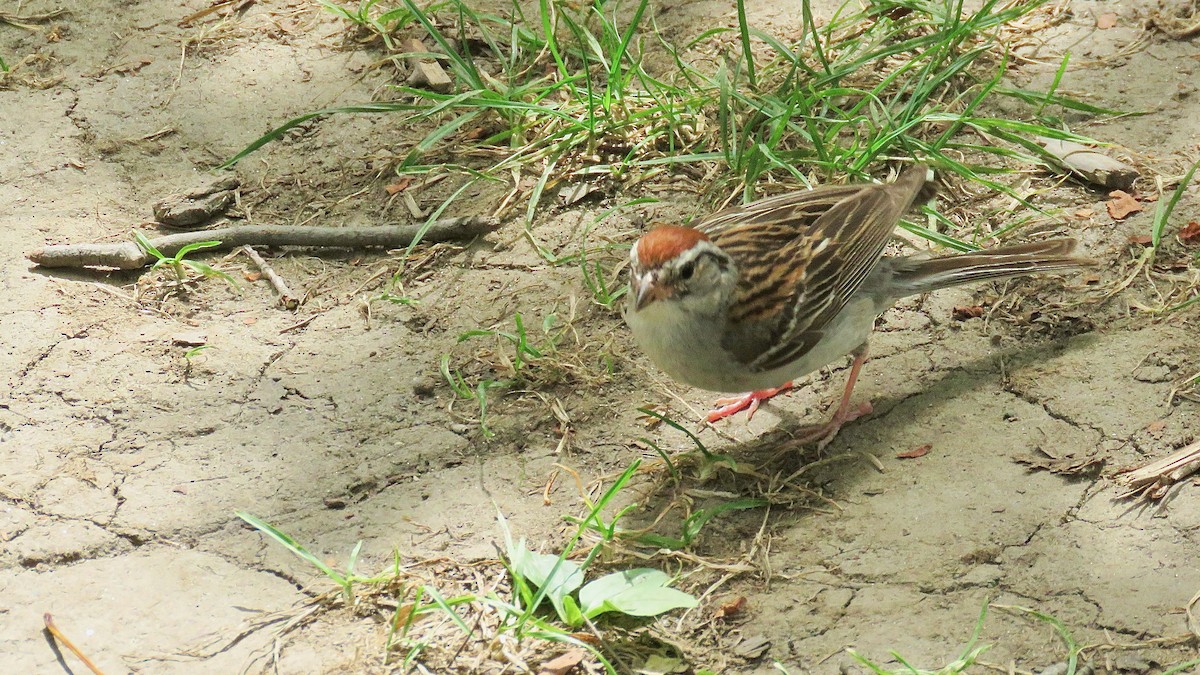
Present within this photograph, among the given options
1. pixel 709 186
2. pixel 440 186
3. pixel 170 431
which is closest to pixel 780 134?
pixel 709 186

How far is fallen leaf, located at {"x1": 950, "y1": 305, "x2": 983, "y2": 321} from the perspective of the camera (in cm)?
527

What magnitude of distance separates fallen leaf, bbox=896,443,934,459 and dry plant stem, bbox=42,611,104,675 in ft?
9.77

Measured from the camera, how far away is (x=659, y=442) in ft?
15.9

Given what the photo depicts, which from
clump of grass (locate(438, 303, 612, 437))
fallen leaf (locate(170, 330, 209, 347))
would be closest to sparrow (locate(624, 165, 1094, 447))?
clump of grass (locate(438, 303, 612, 437))

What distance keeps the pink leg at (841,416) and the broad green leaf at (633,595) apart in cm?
102

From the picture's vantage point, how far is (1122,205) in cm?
561

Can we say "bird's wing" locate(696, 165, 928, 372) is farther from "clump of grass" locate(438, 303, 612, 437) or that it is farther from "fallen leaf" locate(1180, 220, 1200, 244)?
"fallen leaf" locate(1180, 220, 1200, 244)

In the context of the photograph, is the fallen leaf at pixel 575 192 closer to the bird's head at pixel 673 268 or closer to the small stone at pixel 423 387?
the small stone at pixel 423 387

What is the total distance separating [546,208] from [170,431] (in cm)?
212

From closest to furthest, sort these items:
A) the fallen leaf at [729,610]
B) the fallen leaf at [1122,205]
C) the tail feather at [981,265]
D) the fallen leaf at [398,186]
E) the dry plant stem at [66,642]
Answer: the dry plant stem at [66,642]
the fallen leaf at [729,610]
the tail feather at [981,265]
the fallen leaf at [1122,205]
the fallen leaf at [398,186]

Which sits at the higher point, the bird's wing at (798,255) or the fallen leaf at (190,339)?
the bird's wing at (798,255)

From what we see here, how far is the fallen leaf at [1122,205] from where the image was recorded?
18.3ft

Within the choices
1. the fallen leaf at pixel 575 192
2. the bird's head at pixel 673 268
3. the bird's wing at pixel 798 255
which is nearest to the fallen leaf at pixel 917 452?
the bird's wing at pixel 798 255

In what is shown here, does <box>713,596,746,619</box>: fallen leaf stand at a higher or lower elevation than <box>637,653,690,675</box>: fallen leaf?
higher
